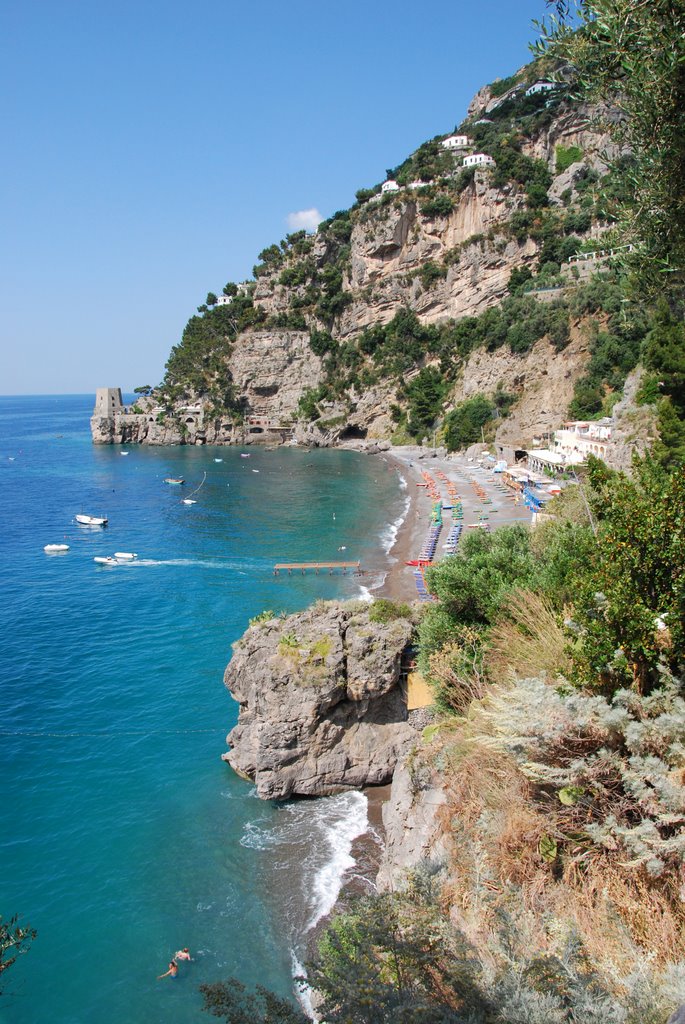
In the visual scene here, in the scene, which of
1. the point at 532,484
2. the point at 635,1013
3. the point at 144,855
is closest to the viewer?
the point at 635,1013

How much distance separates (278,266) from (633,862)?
97.5 meters

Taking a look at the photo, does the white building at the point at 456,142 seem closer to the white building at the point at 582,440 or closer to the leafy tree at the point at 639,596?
the white building at the point at 582,440

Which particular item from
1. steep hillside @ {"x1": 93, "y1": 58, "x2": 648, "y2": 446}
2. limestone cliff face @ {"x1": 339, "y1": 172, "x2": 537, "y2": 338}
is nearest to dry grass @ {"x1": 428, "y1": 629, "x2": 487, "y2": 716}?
steep hillside @ {"x1": 93, "y1": 58, "x2": 648, "y2": 446}

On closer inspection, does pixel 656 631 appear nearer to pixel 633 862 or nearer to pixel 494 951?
pixel 633 862

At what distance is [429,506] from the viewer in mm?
45906

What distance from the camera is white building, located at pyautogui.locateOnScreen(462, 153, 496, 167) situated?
76.8 m

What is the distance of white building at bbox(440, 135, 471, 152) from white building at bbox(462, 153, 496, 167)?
6423mm

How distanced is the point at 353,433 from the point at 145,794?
2773 inches

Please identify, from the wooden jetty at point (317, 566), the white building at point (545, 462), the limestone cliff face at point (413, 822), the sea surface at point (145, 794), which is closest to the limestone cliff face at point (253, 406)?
the white building at point (545, 462)

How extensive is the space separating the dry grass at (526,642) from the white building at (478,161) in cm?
7880

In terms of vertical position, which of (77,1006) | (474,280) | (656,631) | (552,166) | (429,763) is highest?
(552,166)

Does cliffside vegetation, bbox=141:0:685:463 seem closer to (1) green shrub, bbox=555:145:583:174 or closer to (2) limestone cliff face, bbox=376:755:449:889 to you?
(1) green shrub, bbox=555:145:583:174

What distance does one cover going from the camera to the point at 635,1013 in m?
4.09

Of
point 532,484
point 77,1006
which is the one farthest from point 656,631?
point 532,484
